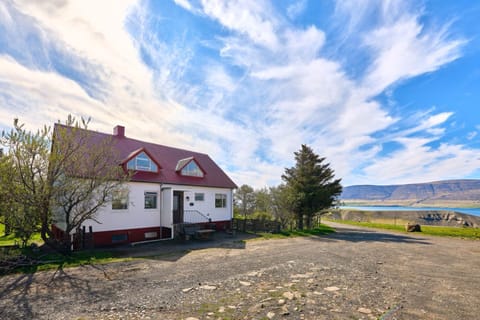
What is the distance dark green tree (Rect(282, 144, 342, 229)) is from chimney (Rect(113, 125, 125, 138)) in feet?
49.3

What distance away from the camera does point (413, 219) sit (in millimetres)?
39062

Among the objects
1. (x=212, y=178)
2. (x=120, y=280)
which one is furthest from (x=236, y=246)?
(x=212, y=178)

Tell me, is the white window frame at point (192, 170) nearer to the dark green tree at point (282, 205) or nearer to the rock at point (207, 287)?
the dark green tree at point (282, 205)

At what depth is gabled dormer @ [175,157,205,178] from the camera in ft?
60.0

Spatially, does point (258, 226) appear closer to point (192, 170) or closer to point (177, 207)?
point (177, 207)

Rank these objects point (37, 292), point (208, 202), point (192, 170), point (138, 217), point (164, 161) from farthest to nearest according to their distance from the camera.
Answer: point (208, 202) → point (192, 170) → point (164, 161) → point (138, 217) → point (37, 292)

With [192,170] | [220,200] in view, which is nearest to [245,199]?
[220,200]

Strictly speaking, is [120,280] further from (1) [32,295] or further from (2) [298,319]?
(2) [298,319]

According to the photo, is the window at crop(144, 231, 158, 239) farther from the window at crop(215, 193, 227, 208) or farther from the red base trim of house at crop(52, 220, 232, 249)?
the window at crop(215, 193, 227, 208)

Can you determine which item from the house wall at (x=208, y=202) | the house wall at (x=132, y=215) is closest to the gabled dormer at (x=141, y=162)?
the house wall at (x=132, y=215)

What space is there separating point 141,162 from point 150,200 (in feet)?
8.61

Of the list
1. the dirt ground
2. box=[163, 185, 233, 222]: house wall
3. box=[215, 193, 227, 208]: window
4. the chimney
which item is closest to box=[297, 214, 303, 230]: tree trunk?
box=[163, 185, 233, 222]: house wall

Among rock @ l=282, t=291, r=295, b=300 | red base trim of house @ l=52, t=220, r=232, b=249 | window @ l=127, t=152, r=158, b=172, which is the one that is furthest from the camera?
window @ l=127, t=152, r=158, b=172

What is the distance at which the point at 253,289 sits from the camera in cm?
632
